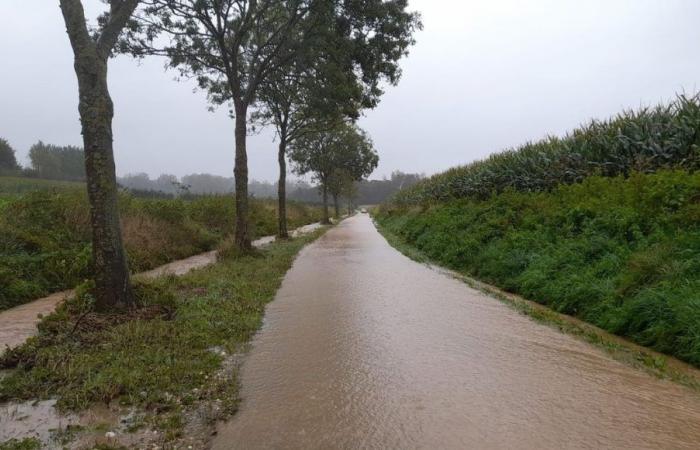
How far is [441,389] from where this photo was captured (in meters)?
3.66

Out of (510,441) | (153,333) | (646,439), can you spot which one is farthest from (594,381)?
(153,333)

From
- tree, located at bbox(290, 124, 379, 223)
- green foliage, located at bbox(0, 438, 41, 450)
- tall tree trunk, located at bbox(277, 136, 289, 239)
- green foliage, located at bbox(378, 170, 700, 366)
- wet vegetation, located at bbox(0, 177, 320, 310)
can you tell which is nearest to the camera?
green foliage, located at bbox(0, 438, 41, 450)

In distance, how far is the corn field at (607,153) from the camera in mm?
8398

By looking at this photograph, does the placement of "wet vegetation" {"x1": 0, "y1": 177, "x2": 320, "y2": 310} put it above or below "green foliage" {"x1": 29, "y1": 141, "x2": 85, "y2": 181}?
below

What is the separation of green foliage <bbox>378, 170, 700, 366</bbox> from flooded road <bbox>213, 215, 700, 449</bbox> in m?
0.88

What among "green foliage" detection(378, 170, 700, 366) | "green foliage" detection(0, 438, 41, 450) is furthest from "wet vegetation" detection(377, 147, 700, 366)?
Result: "green foliage" detection(0, 438, 41, 450)

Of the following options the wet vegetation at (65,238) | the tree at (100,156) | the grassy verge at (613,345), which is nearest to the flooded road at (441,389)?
the grassy verge at (613,345)

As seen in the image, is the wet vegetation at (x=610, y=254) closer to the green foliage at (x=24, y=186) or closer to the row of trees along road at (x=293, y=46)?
the row of trees along road at (x=293, y=46)

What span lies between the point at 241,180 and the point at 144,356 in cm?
909

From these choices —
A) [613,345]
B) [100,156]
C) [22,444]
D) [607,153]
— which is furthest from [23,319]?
[607,153]

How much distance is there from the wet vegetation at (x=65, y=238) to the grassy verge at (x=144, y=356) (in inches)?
132

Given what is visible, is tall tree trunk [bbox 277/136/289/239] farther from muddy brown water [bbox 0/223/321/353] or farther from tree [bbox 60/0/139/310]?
tree [bbox 60/0/139/310]

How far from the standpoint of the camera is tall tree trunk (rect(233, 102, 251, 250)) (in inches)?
495

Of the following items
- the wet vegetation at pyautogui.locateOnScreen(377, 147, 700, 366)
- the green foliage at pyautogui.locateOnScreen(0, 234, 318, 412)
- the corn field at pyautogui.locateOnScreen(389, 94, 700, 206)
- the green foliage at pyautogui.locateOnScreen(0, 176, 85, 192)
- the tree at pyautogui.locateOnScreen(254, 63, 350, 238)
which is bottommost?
the green foliage at pyautogui.locateOnScreen(0, 234, 318, 412)
